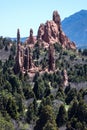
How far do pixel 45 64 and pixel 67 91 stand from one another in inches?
1589

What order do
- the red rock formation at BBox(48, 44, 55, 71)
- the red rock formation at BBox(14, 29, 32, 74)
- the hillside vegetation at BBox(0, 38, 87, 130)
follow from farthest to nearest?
the red rock formation at BBox(48, 44, 55, 71) → the red rock formation at BBox(14, 29, 32, 74) → the hillside vegetation at BBox(0, 38, 87, 130)

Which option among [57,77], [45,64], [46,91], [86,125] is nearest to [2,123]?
[86,125]

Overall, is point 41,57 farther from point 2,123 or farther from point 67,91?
point 2,123

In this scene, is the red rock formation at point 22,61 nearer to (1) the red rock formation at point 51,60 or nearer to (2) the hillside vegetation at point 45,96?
(2) the hillside vegetation at point 45,96

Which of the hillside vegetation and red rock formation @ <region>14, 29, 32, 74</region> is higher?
red rock formation @ <region>14, 29, 32, 74</region>

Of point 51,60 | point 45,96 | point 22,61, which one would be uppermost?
point 51,60

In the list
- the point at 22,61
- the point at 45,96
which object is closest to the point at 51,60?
the point at 22,61

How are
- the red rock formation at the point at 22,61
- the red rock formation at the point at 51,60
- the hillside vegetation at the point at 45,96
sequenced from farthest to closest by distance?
the red rock formation at the point at 51,60 < the red rock formation at the point at 22,61 < the hillside vegetation at the point at 45,96

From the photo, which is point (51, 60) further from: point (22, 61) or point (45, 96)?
point (45, 96)

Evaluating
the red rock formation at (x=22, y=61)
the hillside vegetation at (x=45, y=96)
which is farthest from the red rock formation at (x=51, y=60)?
the red rock formation at (x=22, y=61)

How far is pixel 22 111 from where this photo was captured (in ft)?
330

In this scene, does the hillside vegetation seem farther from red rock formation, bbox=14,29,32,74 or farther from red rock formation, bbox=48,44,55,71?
red rock formation, bbox=14,29,32,74

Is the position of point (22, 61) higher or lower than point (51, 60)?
lower

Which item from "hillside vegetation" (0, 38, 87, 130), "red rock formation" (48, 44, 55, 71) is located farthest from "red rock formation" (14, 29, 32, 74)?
"red rock formation" (48, 44, 55, 71)
